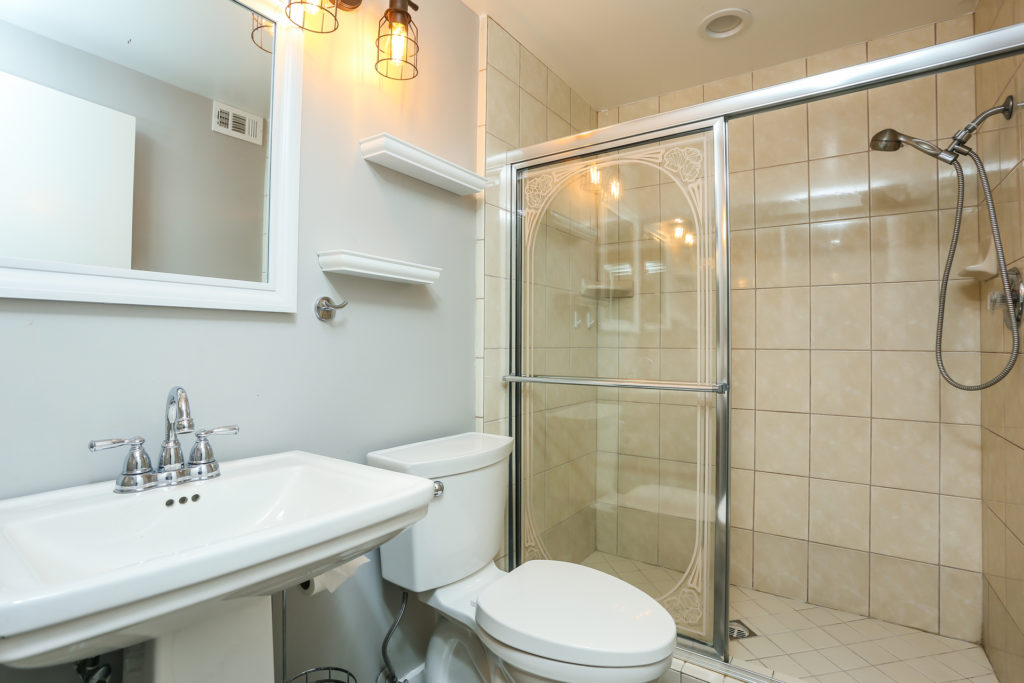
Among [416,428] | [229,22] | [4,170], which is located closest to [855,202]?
[416,428]

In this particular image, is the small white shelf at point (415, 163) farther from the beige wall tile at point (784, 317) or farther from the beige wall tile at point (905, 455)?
the beige wall tile at point (905, 455)

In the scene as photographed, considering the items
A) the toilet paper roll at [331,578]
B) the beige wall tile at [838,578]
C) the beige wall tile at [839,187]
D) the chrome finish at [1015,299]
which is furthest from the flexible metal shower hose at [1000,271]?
the toilet paper roll at [331,578]

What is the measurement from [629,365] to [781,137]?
1.38 meters

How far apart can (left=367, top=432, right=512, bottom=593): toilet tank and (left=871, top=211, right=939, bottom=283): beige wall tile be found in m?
1.73

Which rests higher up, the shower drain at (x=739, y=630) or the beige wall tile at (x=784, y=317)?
the beige wall tile at (x=784, y=317)

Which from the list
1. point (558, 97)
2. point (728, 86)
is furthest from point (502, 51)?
point (728, 86)

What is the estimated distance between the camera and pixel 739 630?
6.24 ft

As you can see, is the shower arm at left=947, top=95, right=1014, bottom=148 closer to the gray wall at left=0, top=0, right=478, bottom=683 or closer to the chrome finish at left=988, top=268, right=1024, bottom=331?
the chrome finish at left=988, top=268, right=1024, bottom=331

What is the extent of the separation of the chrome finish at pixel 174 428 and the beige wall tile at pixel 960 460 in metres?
2.45

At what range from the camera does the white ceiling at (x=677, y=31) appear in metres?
1.86

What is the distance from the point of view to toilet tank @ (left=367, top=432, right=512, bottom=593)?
4.43ft

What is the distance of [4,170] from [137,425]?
491mm

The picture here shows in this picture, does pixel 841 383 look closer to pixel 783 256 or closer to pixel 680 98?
pixel 783 256

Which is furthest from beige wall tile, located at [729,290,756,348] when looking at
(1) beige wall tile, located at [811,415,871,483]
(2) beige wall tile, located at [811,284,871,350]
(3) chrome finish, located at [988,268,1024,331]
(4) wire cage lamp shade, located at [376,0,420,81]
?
(4) wire cage lamp shade, located at [376,0,420,81]
